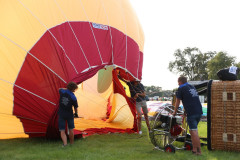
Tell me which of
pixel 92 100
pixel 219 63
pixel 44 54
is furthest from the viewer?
pixel 219 63

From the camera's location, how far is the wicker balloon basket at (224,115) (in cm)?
427

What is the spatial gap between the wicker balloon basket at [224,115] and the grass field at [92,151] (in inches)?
7.0

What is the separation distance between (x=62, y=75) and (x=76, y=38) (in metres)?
0.86

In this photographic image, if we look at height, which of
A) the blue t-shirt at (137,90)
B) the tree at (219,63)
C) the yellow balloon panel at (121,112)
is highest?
the tree at (219,63)

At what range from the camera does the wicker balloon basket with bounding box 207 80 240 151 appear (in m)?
4.27

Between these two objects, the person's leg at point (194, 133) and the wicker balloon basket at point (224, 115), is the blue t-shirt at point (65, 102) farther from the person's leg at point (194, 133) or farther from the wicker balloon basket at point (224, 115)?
the wicker balloon basket at point (224, 115)

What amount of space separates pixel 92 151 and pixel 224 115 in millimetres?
2345

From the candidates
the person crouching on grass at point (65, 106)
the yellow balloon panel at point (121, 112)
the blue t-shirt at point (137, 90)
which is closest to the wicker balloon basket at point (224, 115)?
the blue t-shirt at point (137, 90)

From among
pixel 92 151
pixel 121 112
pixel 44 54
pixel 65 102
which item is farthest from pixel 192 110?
pixel 121 112

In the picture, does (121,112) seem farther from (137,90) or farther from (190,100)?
(190,100)

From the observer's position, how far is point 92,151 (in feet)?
14.3

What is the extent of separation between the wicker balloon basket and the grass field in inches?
7.0

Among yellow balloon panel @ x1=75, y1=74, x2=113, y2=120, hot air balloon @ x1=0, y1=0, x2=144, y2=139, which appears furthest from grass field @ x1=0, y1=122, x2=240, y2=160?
yellow balloon panel @ x1=75, y1=74, x2=113, y2=120

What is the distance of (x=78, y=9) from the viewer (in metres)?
5.46
